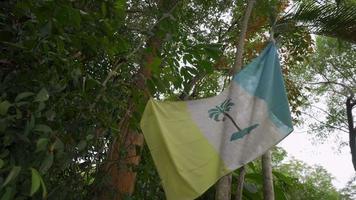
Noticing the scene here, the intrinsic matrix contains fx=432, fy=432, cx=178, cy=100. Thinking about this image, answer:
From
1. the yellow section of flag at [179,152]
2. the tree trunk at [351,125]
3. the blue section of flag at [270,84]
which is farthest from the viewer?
the tree trunk at [351,125]

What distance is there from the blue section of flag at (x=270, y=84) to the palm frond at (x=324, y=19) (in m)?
1.39

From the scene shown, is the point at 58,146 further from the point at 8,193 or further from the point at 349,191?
the point at 349,191

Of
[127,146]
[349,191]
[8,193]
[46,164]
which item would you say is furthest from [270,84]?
[349,191]

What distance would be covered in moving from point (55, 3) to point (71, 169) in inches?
41.1

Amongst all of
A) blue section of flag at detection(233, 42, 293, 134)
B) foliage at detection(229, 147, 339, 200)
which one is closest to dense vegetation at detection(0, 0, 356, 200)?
blue section of flag at detection(233, 42, 293, 134)

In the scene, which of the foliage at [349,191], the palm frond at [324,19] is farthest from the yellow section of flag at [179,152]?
the foliage at [349,191]

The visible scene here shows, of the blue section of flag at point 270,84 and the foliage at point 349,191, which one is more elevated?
the foliage at point 349,191

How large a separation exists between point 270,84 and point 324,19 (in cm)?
186

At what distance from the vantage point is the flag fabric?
104 inches

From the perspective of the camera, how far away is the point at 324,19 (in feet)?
14.5

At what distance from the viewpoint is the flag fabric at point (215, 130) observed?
2.65 metres

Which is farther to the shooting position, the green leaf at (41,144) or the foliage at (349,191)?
the foliage at (349,191)

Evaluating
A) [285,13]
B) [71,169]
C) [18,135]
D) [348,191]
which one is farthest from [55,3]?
[348,191]

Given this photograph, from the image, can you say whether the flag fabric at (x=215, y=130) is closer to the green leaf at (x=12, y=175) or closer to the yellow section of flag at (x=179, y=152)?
the yellow section of flag at (x=179, y=152)
